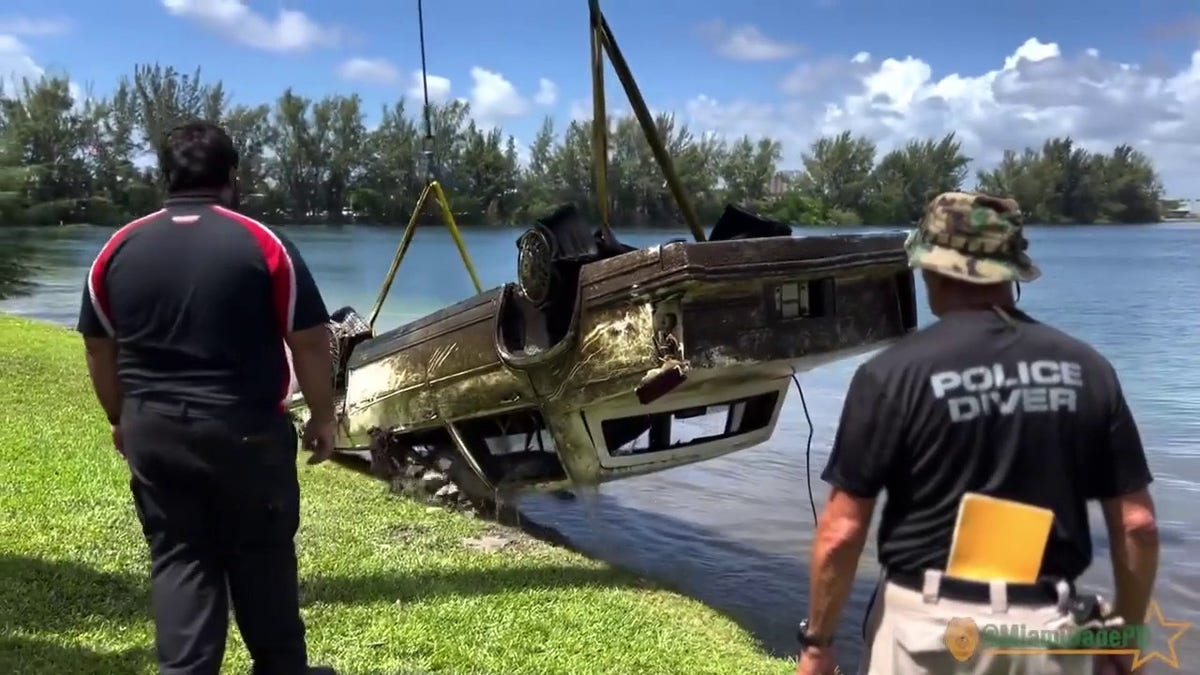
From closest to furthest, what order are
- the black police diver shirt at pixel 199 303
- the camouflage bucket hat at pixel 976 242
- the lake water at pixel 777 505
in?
the camouflage bucket hat at pixel 976 242 → the black police diver shirt at pixel 199 303 → the lake water at pixel 777 505

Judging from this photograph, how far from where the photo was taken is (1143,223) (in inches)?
3455

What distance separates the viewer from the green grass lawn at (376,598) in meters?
4.59

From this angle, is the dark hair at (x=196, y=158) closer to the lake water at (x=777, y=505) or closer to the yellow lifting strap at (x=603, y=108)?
the lake water at (x=777, y=505)

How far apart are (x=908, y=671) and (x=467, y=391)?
181 inches

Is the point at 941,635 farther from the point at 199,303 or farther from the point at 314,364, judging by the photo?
the point at 199,303

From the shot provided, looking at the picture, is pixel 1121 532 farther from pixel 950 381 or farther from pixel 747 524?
pixel 747 524

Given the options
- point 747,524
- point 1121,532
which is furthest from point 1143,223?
point 1121,532

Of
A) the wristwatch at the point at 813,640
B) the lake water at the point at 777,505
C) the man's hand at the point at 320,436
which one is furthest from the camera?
the lake water at the point at 777,505

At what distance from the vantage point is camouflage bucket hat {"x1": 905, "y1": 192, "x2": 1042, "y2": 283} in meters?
2.41

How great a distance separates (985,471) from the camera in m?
2.33

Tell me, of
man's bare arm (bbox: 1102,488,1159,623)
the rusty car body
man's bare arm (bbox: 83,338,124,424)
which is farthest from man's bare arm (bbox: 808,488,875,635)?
the rusty car body

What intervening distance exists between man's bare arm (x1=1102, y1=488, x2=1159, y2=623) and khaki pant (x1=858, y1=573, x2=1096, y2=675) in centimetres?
17

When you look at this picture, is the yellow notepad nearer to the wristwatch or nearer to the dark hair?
the wristwatch

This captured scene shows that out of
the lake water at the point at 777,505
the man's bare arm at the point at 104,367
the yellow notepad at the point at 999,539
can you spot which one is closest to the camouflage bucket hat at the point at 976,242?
the yellow notepad at the point at 999,539
